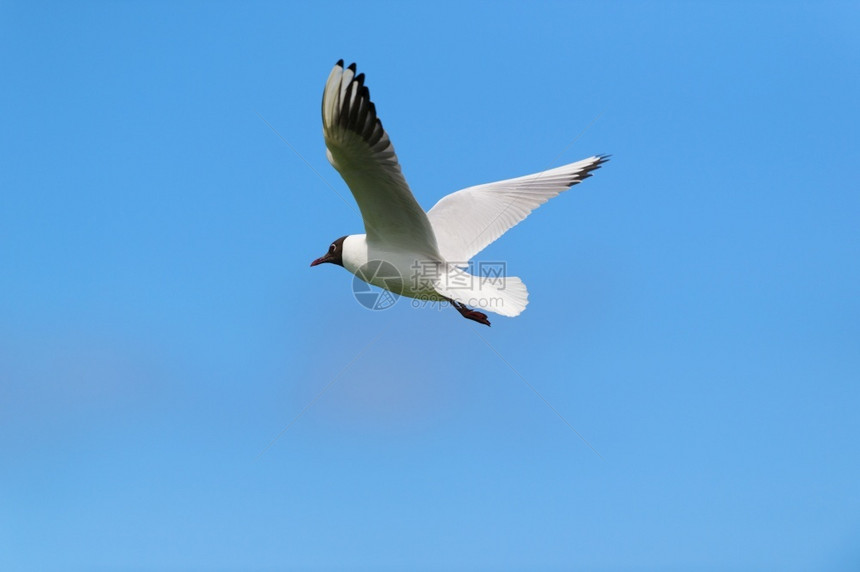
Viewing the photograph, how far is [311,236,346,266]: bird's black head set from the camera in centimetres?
607

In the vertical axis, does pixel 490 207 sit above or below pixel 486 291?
above

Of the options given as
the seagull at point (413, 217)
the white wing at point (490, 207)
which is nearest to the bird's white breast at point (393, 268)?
the seagull at point (413, 217)

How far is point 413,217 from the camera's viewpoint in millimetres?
5281

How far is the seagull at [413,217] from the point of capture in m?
4.68

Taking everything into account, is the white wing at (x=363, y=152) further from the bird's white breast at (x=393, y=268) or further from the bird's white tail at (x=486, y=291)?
the bird's white tail at (x=486, y=291)

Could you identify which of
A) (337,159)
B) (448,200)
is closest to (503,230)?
(448,200)

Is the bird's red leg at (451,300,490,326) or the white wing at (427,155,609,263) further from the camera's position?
the white wing at (427,155,609,263)

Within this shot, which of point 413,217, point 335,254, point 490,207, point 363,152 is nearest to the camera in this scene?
point 363,152

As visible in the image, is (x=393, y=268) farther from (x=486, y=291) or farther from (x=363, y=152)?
(x=363, y=152)

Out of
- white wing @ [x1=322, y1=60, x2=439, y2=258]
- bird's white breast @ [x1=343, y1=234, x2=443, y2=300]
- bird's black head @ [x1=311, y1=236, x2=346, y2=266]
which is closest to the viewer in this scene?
white wing @ [x1=322, y1=60, x2=439, y2=258]

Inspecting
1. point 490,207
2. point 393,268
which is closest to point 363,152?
point 393,268

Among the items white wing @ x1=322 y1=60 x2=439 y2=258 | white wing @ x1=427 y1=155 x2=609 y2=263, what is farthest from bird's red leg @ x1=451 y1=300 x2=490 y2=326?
white wing @ x1=322 y1=60 x2=439 y2=258

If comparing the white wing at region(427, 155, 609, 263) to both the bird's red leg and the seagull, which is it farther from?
the bird's red leg

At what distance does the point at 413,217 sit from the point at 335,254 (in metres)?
1.07
